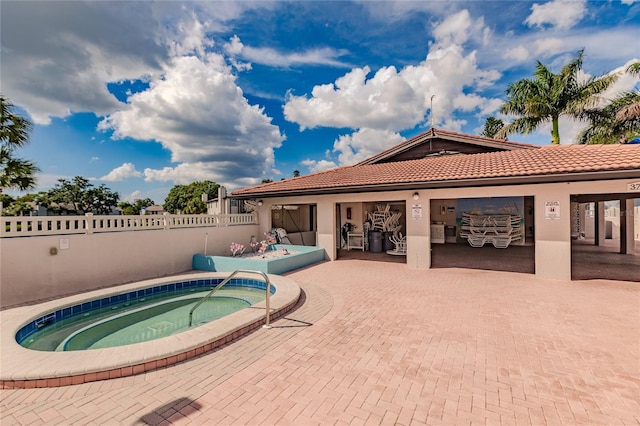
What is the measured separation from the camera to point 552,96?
21031 millimetres

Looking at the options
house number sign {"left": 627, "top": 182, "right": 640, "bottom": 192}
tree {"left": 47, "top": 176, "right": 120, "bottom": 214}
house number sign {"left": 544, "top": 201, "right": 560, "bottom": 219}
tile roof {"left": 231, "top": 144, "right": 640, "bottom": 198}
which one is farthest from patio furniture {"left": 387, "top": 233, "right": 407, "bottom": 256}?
tree {"left": 47, "top": 176, "right": 120, "bottom": 214}

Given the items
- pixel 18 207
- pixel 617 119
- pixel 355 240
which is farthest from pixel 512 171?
pixel 18 207

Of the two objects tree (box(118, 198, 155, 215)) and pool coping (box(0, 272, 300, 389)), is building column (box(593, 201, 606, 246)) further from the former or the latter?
tree (box(118, 198, 155, 215))

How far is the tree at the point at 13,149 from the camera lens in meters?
10.3

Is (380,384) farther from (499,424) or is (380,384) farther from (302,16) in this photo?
(302,16)

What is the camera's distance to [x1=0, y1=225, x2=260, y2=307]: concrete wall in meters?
7.37

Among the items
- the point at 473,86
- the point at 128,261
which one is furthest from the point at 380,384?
the point at 473,86

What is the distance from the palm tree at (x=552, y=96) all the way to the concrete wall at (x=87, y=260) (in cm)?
2520

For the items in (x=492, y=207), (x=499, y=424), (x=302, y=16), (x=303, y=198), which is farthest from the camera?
(x=492, y=207)

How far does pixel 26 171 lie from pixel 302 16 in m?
13.2

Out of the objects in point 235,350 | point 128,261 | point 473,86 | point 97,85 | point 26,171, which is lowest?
point 235,350

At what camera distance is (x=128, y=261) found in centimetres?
970

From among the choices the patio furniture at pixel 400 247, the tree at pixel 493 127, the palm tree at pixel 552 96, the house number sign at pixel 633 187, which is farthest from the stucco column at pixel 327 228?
the tree at pixel 493 127

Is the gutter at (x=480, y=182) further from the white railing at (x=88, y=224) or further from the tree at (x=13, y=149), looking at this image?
the tree at (x=13, y=149)
